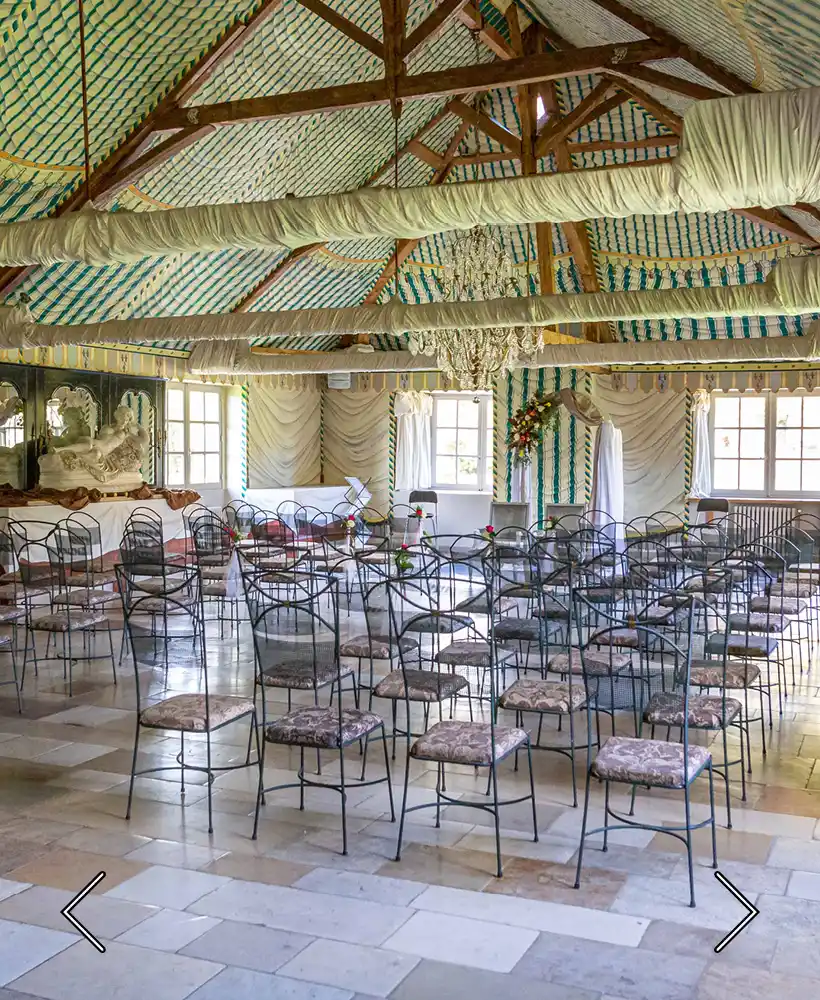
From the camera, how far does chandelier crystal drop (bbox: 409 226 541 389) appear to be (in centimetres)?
917

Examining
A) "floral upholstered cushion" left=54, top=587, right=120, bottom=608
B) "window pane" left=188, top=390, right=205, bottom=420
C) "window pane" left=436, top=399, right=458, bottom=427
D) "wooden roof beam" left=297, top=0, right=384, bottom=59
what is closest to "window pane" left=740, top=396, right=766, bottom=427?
"window pane" left=436, top=399, right=458, bottom=427

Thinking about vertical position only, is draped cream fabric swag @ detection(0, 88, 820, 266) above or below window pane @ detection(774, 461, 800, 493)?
above

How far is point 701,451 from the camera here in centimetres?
1530

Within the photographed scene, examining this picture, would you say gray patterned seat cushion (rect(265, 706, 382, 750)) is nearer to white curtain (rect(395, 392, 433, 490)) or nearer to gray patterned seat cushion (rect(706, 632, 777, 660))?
gray patterned seat cushion (rect(706, 632, 777, 660))

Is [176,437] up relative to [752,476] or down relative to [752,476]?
up

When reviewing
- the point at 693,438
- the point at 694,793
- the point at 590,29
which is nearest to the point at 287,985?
the point at 694,793

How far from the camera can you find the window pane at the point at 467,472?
16875mm

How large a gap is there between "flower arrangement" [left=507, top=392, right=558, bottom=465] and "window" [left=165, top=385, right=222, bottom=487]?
4.48 meters

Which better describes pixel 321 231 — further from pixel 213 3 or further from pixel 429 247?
pixel 429 247

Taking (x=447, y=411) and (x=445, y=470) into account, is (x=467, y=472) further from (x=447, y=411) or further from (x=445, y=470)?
(x=447, y=411)

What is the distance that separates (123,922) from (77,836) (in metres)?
0.89

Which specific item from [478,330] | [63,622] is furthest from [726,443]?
[63,622]

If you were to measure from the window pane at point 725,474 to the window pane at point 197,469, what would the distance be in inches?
306

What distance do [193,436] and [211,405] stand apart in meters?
0.69
